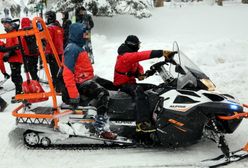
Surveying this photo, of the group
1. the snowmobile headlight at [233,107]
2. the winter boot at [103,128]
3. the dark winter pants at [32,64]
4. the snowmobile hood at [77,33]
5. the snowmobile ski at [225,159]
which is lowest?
the snowmobile ski at [225,159]

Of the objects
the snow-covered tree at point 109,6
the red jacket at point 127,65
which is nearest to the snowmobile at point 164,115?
the red jacket at point 127,65

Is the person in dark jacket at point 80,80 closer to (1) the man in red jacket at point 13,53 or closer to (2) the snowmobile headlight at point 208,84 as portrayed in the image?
(2) the snowmobile headlight at point 208,84

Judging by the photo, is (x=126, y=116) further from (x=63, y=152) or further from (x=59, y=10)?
(x=59, y=10)

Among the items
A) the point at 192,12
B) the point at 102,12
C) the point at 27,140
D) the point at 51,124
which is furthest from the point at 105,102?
the point at 192,12

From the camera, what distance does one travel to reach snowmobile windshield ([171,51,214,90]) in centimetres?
519

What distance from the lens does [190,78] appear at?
208 inches

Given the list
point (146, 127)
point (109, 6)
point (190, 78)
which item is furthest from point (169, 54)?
point (109, 6)

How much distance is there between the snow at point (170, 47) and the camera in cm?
518

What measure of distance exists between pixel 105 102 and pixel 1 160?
1.63 meters

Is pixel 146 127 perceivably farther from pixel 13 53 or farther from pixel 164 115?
pixel 13 53

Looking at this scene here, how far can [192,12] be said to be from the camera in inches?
773

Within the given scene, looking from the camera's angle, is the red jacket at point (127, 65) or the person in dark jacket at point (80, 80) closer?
the person in dark jacket at point (80, 80)

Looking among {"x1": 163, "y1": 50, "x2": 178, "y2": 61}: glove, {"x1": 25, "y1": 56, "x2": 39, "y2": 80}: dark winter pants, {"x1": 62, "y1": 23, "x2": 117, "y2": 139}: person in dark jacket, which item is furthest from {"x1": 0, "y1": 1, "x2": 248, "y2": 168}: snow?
{"x1": 163, "y1": 50, "x2": 178, "y2": 61}: glove

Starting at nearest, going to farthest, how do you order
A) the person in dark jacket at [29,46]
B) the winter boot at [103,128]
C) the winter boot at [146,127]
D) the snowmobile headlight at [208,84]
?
the snowmobile headlight at [208,84] → the winter boot at [146,127] → the winter boot at [103,128] → the person in dark jacket at [29,46]
